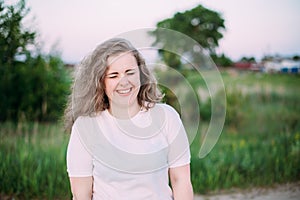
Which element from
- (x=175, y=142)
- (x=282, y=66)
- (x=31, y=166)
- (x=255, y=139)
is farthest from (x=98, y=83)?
(x=282, y=66)

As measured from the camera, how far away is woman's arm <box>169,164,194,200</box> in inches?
68.4

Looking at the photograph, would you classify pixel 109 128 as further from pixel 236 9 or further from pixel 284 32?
pixel 284 32

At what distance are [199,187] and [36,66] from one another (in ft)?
5.12

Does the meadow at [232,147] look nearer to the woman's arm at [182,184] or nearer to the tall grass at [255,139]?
the tall grass at [255,139]

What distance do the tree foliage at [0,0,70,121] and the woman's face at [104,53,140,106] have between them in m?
1.46

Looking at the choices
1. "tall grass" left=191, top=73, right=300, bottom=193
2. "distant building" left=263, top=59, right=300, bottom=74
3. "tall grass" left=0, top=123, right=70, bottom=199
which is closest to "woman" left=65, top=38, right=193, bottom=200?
"tall grass" left=0, top=123, right=70, bottom=199

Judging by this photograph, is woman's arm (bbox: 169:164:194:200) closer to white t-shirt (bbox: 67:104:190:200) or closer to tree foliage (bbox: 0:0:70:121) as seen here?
white t-shirt (bbox: 67:104:190:200)

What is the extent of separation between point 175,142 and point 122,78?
0.33 metres

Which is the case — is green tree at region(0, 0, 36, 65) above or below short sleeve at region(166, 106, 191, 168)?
above

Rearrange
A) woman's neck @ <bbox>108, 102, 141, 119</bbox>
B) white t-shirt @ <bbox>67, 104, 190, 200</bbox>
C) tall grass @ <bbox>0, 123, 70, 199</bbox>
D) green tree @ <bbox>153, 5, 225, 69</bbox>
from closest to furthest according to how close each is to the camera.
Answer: white t-shirt @ <bbox>67, 104, 190, 200</bbox> < woman's neck @ <bbox>108, 102, 141, 119</bbox> < tall grass @ <bbox>0, 123, 70, 199</bbox> < green tree @ <bbox>153, 5, 225, 69</bbox>

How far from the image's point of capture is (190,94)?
3.64 m

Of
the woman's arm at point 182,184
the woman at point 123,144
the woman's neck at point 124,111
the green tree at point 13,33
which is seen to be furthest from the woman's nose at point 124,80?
the green tree at point 13,33

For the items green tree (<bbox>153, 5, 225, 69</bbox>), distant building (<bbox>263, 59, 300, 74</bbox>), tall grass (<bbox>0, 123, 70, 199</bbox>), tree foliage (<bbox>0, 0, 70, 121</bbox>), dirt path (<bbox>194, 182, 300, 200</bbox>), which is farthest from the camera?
distant building (<bbox>263, 59, 300, 74</bbox>)

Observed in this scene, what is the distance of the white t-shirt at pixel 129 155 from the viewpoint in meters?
1.70
